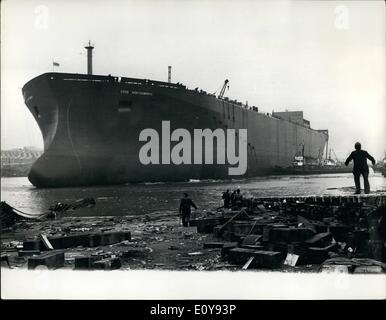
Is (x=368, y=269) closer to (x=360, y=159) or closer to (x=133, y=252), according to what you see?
(x=360, y=159)

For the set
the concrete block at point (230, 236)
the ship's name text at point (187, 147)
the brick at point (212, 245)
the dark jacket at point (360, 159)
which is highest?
the ship's name text at point (187, 147)

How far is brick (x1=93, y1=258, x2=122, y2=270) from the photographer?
232 inches

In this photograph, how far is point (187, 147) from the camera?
17391mm

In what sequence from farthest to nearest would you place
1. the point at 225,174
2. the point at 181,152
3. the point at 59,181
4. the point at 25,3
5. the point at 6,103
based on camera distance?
the point at 225,174 → the point at 59,181 → the point at 181,152 → the point at 6,103 → the point at 25,3

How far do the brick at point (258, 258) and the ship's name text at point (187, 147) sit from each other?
27.6ft

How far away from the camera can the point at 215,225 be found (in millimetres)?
8461

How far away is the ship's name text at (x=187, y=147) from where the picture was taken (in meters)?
16.5

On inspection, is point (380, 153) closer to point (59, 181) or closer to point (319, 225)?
point (319, 225)

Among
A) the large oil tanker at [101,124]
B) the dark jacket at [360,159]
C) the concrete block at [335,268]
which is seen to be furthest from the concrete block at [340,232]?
the large oil tanker at [101,124]

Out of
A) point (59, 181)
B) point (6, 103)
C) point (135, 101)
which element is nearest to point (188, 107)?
point (135, 101)

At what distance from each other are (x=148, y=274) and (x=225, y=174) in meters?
15.3

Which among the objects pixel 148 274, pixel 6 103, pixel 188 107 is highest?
pixel 188 107

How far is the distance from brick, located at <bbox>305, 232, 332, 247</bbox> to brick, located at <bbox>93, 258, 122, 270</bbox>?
9.82 ft

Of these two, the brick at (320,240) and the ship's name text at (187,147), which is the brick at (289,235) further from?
the ship's name text at (187,147)
